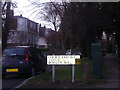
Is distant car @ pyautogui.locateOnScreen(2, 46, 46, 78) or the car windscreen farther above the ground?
the car windscreen

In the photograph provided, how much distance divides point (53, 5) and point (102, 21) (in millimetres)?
4634

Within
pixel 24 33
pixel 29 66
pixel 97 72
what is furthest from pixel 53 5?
pixel 24 33

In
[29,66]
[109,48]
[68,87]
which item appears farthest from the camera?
[109,48]

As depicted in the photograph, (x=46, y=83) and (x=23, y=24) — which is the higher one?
(x=23, y=24)

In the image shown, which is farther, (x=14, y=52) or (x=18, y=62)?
(x=14, y=52)

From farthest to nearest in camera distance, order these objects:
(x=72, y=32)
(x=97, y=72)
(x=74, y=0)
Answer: (x=72, y=32), (x=74, y=0), (x=97, y=72)

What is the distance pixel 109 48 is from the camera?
91.7 meters

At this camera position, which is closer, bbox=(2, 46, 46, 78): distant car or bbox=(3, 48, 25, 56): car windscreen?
bbox=(2, 46, 46, 78): distant car

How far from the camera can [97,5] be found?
24438 mm

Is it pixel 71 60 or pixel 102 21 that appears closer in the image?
pixel 71 60

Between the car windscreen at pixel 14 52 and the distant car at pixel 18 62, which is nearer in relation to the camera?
the distant car at pixel 18 62

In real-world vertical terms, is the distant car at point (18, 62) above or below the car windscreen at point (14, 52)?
below

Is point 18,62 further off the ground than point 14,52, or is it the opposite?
point 14,52

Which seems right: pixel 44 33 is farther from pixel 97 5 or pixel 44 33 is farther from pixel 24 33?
pixel 97 5
